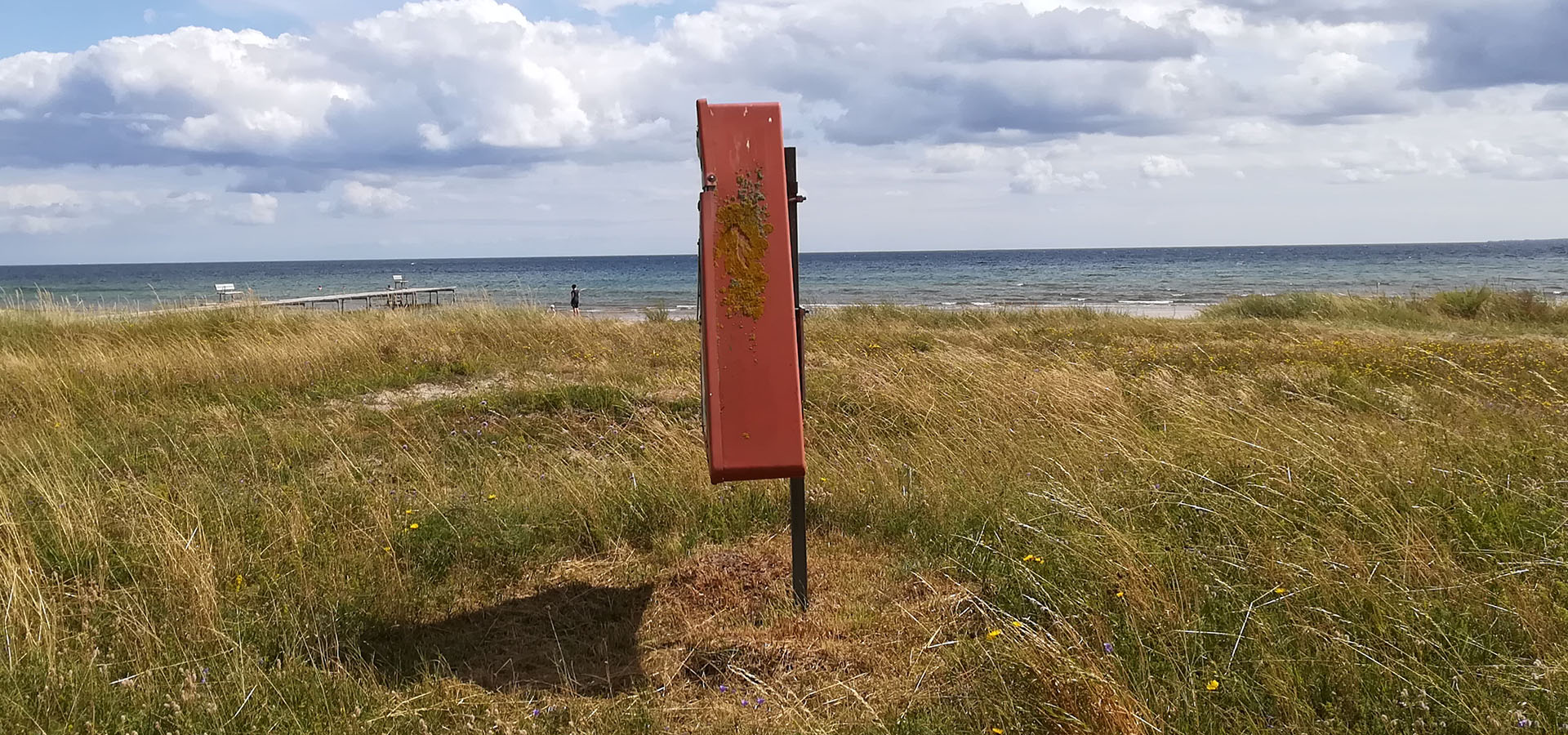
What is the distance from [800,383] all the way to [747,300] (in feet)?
1.40

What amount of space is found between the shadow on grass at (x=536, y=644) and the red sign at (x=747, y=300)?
0.95 metres

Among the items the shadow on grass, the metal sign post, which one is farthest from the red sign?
the shadow on grass

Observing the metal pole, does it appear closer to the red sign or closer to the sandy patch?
the red sign

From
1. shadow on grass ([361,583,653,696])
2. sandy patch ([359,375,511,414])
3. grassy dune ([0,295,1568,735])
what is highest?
sandy patch ([359,375,511,414])

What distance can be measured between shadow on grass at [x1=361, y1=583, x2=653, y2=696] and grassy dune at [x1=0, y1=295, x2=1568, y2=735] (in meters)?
0.02

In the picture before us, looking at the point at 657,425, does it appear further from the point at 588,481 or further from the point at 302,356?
the point at 302,356

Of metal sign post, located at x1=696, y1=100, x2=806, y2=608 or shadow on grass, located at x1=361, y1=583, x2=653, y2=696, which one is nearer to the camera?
metal sign post, located at x1=696, y1=100, x2=806, y2=608

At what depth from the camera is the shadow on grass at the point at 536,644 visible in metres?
3.43

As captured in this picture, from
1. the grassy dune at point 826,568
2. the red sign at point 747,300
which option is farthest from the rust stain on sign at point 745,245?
the grassy dune at point 826,568

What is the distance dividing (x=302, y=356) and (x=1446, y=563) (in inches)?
409

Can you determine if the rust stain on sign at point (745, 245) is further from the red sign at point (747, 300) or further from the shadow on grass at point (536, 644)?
the shadow on grass at point (536, 644)

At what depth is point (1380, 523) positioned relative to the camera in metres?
4.04

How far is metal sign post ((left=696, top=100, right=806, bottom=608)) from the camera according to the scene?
3205mm

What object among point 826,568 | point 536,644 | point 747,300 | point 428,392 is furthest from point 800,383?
point 428,392
